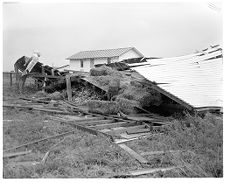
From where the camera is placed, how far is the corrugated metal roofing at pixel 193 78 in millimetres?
6160

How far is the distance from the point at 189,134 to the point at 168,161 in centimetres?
116

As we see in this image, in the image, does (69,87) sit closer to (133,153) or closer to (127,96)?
(127,96)

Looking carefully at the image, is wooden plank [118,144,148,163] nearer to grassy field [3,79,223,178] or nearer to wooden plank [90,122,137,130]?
grassy field [3,79,223,178]

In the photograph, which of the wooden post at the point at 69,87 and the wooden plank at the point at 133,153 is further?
the wooden post at the point at 69,87

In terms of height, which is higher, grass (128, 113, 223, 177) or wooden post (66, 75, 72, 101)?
wooden post (66, 75, 72, 101)

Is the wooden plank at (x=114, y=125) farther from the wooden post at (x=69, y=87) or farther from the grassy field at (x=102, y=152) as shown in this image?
the wooden post at (x=69, y=87)

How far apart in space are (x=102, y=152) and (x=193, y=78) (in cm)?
347

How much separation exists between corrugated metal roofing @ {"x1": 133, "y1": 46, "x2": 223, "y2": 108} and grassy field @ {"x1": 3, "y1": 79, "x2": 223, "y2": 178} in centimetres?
52

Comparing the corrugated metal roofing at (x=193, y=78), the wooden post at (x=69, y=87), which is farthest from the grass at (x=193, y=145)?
the wooden post at (x=69, y=87)

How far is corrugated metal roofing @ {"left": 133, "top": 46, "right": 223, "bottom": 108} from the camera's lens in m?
6.16

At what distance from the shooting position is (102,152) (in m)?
4.67

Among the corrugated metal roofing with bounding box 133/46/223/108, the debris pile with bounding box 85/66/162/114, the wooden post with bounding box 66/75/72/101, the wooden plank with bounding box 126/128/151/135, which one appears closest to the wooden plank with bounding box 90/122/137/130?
the wooden plank with bounding box 126/128/151/135

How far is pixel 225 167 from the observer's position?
4094 millimetres

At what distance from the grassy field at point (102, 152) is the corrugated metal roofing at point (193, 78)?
0.52m
